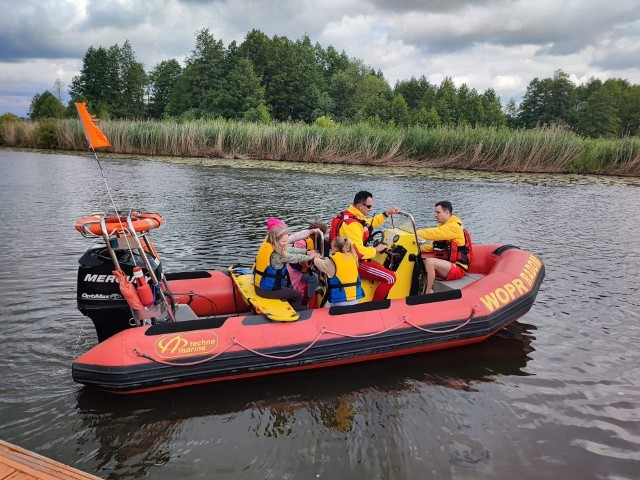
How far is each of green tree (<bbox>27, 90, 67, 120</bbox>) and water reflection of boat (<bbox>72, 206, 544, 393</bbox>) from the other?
143 ft

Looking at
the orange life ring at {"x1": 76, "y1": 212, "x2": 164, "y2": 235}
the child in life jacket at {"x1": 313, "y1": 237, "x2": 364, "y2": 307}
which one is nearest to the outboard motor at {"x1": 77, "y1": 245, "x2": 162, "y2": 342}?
the orange life ring at {"x1": 76, "y1": 212, "x2": 164, "y2": 235}

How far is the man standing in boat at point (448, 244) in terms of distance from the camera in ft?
17.7

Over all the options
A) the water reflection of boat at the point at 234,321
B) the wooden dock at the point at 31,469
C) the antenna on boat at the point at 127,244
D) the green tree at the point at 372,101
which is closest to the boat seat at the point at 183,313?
the water reflection of boat at the point at 234,321

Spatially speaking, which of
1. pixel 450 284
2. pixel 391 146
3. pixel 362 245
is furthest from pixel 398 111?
pixel 362 245

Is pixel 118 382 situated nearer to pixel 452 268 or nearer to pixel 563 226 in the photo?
pixel 452 268

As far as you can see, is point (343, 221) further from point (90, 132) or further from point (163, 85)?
point (163, 85)

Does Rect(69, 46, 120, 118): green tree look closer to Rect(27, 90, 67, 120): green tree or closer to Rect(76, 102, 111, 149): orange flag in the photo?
Rect(27, 90, 67, 120): green tree

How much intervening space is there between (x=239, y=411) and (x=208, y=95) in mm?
44874

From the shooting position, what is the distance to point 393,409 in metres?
3.88

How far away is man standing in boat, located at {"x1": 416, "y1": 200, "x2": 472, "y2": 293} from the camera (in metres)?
5.39

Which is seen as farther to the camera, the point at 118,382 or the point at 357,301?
the point at 357,301

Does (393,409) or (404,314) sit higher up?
(404,314)

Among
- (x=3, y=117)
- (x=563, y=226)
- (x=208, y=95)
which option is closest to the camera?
(x=563, y=226)

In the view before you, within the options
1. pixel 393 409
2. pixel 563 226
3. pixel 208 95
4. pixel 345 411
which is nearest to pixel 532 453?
pixel 393 409
